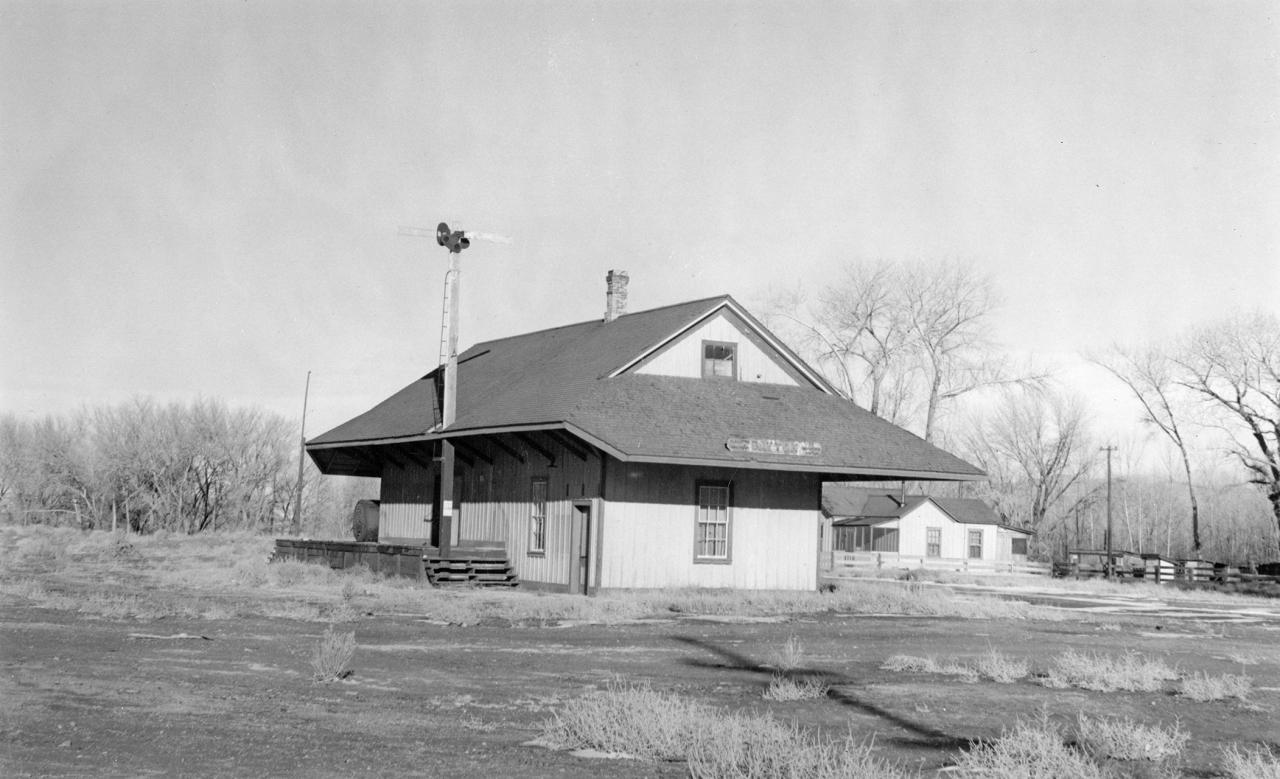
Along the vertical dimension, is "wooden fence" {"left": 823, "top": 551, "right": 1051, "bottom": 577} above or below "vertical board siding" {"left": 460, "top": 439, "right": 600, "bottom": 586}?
below

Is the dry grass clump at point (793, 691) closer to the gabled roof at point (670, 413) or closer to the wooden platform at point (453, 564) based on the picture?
the gabled roof at point (670, 413)

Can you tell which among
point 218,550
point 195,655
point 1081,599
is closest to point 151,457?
point 218,550

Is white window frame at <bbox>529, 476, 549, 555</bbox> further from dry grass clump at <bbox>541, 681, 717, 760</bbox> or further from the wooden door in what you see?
dry grass clump at <bbox>541, 681, 717, 760</bbox>

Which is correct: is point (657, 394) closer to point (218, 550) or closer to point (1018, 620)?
point (1018, 620)

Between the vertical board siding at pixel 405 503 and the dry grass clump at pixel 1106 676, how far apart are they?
869 inches

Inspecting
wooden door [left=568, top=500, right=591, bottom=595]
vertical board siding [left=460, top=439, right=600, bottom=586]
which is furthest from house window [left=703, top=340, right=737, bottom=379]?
wooden door [left=568, top=500, right=591, bottom=595]

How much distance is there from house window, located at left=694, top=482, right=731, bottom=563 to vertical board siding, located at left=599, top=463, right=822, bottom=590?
0.16m

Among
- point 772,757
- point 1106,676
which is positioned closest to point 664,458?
point 1106,676

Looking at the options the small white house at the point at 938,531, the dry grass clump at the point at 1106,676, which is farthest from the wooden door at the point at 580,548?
the small white house at the point at 938,531

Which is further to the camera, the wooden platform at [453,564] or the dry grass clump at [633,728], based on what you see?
the wooden platform at [453,564]

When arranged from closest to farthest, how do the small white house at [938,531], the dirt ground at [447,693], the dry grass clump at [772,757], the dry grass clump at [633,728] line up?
1. the dry grass clump at [772,757]
2. the dirt ground at [447,693]
3. the dry grass clump at [633,728]
4. the small white house at [938,531]

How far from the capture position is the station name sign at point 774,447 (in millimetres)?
25578

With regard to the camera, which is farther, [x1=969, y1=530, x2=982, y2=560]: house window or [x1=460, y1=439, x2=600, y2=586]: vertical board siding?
[x1=969, y1=530, x2=982, y2=560]: house window

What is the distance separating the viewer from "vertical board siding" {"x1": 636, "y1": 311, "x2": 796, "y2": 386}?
28.4 metres
